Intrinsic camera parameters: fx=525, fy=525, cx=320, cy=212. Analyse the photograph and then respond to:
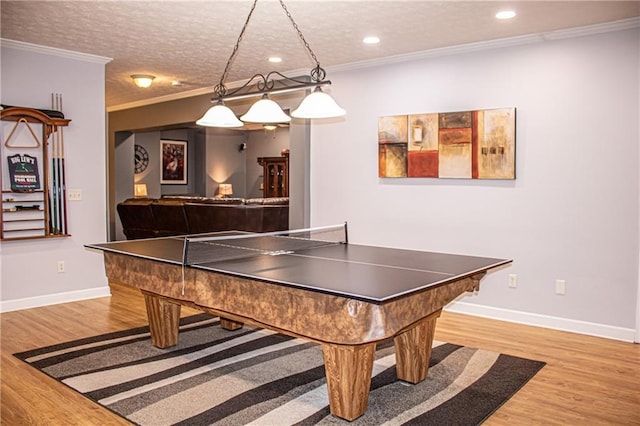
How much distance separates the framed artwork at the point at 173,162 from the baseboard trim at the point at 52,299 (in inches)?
290

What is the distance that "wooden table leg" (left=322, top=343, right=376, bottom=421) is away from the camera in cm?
260

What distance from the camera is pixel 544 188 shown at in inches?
177

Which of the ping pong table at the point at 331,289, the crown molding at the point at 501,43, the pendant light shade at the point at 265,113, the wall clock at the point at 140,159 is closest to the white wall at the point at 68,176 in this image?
the ping pong table at the point at 331,289

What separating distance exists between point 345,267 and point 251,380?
3.34ft

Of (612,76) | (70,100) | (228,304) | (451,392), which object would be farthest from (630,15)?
(70,100)

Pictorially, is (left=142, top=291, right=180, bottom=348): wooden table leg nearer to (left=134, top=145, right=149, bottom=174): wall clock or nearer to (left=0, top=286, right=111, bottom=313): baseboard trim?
(left=0, top=286, right=111, bottom=313): baseboard trim

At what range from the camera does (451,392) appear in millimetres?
3080

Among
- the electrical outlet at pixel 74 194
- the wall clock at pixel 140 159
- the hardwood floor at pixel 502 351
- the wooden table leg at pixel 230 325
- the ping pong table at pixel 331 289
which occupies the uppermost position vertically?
the wall clock at pixel 140 159

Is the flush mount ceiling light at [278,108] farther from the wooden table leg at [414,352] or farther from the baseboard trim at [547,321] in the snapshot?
the baseboard trim at [547,321]

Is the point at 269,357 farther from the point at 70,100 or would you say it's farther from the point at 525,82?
the point at 70,100

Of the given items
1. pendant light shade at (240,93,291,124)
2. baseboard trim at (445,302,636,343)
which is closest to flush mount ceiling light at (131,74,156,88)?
pendant light shade at (240,93,291,124)

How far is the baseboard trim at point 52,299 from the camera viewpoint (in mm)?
4936

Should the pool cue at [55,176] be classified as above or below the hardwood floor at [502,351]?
above

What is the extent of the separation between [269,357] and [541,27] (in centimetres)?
335
